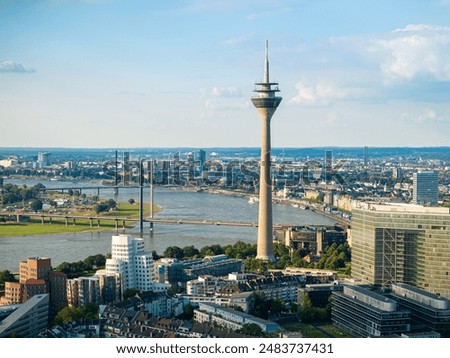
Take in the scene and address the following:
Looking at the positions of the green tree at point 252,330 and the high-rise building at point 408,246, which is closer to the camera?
the green tree at point 252,330

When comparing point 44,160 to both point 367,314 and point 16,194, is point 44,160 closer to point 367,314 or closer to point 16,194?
point 16,194

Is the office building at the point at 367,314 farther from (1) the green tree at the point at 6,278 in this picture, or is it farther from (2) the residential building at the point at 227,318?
(1) the green tree at the point at 6,278

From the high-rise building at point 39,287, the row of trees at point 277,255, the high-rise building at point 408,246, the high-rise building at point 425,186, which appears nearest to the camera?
the high-rise building at point 39,287

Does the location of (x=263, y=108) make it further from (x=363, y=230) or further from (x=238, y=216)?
(x=238, y=216)

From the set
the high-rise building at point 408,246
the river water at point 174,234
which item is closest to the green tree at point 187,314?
the high-rise building at point 408,246

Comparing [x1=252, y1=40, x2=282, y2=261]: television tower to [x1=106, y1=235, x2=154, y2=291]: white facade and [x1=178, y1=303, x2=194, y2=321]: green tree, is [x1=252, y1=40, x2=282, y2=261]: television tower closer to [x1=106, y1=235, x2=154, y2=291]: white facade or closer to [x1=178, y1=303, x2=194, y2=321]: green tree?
[x1=106, y1=235, x2=154, y2=291]: white facade

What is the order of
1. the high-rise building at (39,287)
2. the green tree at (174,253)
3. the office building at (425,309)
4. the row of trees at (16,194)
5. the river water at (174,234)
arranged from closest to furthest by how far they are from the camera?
the office building at (425,309) → the high-rise building at (39,287) → the green tree at (174,253) → the river water at (174,234) → the row of trees at (16,194)
